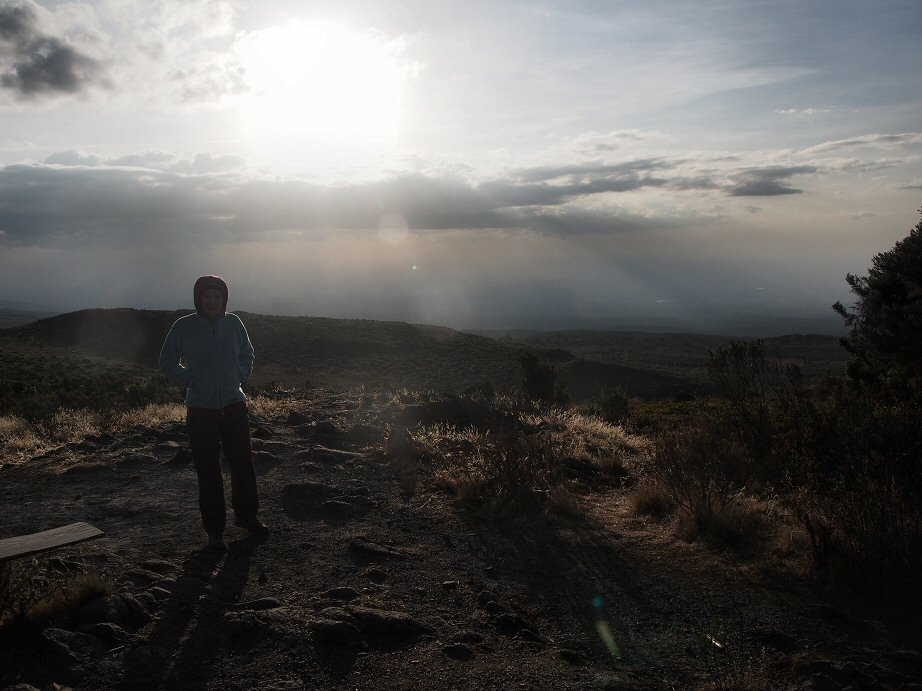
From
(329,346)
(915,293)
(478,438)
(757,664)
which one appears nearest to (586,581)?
(757,664)

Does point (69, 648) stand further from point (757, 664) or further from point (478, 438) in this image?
point (478, 438)

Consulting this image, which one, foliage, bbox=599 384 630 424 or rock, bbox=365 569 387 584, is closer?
rock, bbox=365 569 387 584

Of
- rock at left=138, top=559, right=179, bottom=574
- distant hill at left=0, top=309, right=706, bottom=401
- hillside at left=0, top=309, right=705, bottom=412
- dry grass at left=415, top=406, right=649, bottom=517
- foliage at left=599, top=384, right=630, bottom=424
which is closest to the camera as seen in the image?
rock at left=138, top=559, right=179, bottom=574

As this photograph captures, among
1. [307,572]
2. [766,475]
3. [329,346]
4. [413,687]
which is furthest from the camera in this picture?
[329,346]

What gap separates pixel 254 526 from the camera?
5406 mm

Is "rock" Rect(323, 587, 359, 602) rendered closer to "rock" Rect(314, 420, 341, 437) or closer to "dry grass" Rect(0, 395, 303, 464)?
"rock" Rect(314, 420, 341, 437)

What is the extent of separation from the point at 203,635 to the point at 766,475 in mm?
5539

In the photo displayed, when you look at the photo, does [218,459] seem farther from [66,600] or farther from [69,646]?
[69,646]

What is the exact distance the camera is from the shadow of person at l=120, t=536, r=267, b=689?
3.16 metres

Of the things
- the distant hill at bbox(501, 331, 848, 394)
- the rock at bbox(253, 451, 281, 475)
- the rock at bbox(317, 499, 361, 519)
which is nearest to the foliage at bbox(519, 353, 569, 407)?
the rock at bbox(253, 451, 281, 475)

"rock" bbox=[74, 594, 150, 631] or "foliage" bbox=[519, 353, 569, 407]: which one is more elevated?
"rock" bbox=[74, 594, 150, 631]

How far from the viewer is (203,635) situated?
11.7ft

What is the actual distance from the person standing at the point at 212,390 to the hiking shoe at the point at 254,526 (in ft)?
0.03

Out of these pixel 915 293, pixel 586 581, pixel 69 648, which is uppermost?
pixel 915 293
